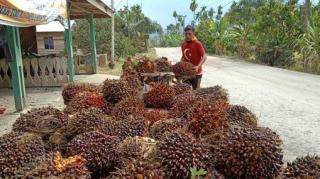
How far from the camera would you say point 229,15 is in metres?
42.6

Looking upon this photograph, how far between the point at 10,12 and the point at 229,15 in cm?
3686

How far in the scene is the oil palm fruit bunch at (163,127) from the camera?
297cm

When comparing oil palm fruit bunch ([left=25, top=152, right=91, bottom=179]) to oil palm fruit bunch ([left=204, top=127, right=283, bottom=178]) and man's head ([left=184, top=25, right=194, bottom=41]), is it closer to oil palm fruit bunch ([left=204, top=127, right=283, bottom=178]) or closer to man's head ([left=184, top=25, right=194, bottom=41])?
oil palm fruit bunch ([left=204, top=127, right=283, bottom=178])

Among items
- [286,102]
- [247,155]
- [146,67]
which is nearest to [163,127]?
[247,155]

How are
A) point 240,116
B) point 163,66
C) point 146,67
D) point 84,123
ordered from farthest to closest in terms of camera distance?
point 163,66 → point 146,67 → point 240,116 → point 84,123

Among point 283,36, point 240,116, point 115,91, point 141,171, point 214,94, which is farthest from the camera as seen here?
point 283,36

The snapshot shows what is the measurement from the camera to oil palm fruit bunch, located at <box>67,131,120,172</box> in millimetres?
2422

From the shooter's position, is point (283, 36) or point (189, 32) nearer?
point (189, 32)

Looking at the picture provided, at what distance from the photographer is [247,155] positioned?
2.30 m

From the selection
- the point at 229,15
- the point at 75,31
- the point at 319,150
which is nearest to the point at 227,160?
the point at 319,150

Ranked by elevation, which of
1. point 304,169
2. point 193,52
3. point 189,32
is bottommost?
point 304,169

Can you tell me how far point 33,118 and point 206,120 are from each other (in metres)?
1.32

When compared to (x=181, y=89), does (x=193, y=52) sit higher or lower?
higher

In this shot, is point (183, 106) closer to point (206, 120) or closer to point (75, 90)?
point (206, 120)
